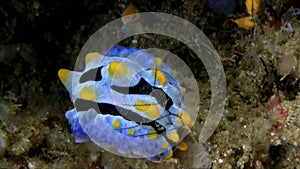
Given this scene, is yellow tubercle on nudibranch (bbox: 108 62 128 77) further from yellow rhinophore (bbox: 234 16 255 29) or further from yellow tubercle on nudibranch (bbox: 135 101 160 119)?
yellow rhinophore (bbox: 234 16 255 29)

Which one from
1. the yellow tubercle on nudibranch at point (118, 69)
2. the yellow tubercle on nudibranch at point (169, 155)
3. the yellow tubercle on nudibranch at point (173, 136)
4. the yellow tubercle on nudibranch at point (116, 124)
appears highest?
the yellow tubercle on nudibranch at point (118, 69)

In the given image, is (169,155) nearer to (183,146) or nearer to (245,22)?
(183,146)

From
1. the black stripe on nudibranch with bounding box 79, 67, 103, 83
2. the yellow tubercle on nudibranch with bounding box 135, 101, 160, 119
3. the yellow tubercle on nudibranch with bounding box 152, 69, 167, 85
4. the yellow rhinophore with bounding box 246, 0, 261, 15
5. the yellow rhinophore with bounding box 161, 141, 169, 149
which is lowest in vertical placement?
the yellow rhinophore with bounding box 161, 141, 169, 149

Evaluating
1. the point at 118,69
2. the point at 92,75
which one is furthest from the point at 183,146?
the point at 92,75

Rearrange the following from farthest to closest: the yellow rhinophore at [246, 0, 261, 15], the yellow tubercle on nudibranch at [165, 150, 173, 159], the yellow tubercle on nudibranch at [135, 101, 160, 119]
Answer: the yellow rhinophore at [246, 0, 261, 15] → the yellow tubercle on nudibranch at [165, 150, 173, 159] → the yellow tubercle on nudibranch at [135, 101, 160, 119]

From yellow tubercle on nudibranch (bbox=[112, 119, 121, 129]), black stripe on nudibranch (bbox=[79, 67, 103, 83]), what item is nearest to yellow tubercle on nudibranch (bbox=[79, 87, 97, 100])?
black stripe on nudibranch (bbox=[79, 67, 103, 83])

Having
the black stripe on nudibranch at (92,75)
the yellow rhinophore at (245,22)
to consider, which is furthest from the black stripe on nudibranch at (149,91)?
the yellow rhinophore at (245,22)

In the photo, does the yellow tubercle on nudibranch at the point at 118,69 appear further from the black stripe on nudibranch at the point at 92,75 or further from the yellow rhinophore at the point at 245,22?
the yellow rhinophore at the point at 245,22
